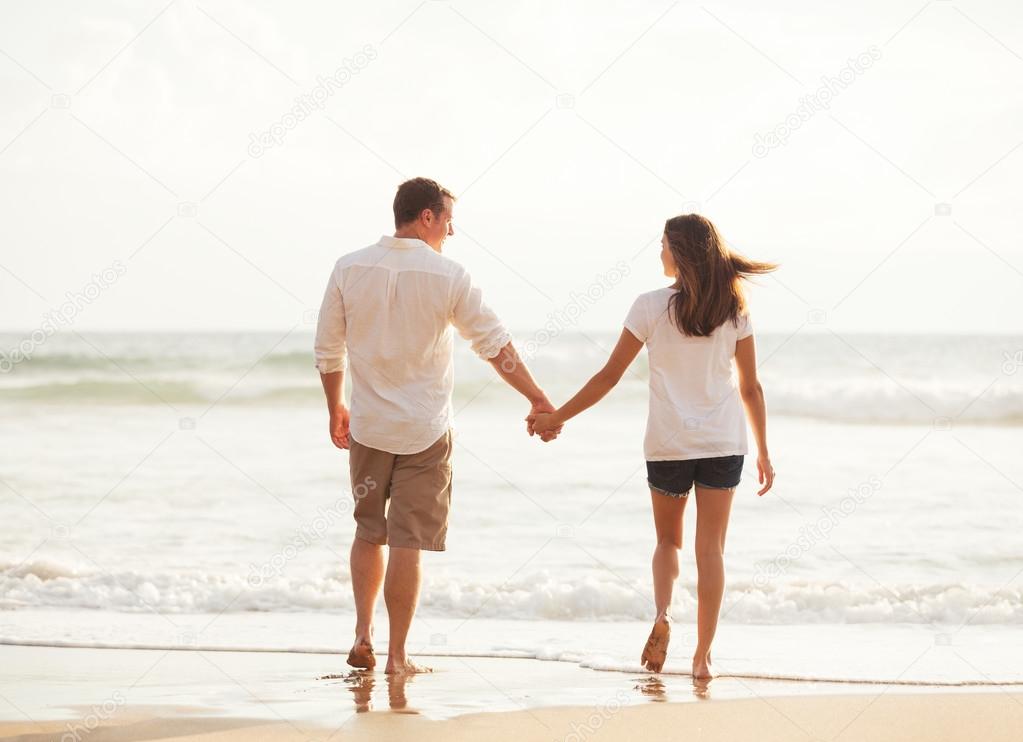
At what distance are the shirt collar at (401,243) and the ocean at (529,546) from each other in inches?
67.1

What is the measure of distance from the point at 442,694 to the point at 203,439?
821cm

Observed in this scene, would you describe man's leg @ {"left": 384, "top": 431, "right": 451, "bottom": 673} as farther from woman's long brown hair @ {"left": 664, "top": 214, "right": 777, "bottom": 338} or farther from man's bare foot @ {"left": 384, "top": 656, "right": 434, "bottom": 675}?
woman's long brown hair @ {"left": 664, "top": 214, "right": 777, "bottom": 338}

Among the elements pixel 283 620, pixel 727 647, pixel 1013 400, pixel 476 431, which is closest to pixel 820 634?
pixel 727 647

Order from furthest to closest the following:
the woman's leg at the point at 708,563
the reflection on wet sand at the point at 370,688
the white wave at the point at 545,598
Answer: the white wave at the point at 545,598 < the woman's leg at the point at 708,563 < the reflection on wet sand at the point at 370,688

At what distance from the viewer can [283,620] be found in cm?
503

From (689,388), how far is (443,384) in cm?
85

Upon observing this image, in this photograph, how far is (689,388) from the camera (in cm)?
377

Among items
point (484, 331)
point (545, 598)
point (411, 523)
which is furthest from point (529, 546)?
point (484, 331)

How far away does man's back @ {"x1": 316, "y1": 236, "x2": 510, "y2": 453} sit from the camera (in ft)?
12.0

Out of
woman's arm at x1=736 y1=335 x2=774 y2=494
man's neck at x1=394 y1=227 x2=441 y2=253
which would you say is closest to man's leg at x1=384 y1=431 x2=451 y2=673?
man's neck at x1=394 y1=227 x2=441 y2=253

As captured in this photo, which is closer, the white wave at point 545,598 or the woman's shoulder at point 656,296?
the woman's shoulder at point 656,296

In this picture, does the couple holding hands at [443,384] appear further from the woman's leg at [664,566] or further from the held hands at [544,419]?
the held hands at [544,419]

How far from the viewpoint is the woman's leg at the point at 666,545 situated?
12.6 feet

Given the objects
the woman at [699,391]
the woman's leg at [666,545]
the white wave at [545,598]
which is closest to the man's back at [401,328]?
the woman at [699,391]
